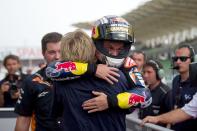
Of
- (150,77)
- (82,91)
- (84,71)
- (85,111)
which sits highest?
(84,71)

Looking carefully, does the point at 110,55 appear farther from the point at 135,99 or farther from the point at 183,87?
the point at 183,87

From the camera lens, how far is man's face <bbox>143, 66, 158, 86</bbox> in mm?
5719

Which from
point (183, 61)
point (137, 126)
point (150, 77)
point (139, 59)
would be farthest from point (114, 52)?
point (139, 59)

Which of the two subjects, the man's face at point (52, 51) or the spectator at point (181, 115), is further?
the man's face at point (52, 51)

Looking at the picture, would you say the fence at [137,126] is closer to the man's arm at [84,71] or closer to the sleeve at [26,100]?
the sleeve at [26,100]

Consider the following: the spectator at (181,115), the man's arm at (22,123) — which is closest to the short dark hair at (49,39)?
the man's arm at (22,123)

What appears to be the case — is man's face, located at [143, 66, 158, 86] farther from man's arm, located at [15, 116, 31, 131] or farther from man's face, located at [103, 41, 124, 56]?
man's face, located at [103, 41, 124, 56]

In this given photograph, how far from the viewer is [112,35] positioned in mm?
2504

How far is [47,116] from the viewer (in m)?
3.60

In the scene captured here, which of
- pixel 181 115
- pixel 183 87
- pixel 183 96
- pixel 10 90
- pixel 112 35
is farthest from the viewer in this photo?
pixel 10 90

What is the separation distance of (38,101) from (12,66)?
3.52 meters

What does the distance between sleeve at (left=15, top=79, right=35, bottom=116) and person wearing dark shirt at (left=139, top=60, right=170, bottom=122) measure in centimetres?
199

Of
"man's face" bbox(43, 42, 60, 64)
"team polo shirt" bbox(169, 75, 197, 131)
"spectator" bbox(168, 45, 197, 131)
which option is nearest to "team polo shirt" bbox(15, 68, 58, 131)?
"man's face" bbox(43, 42, 60, 64)

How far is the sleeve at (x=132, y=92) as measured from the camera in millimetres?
2539
